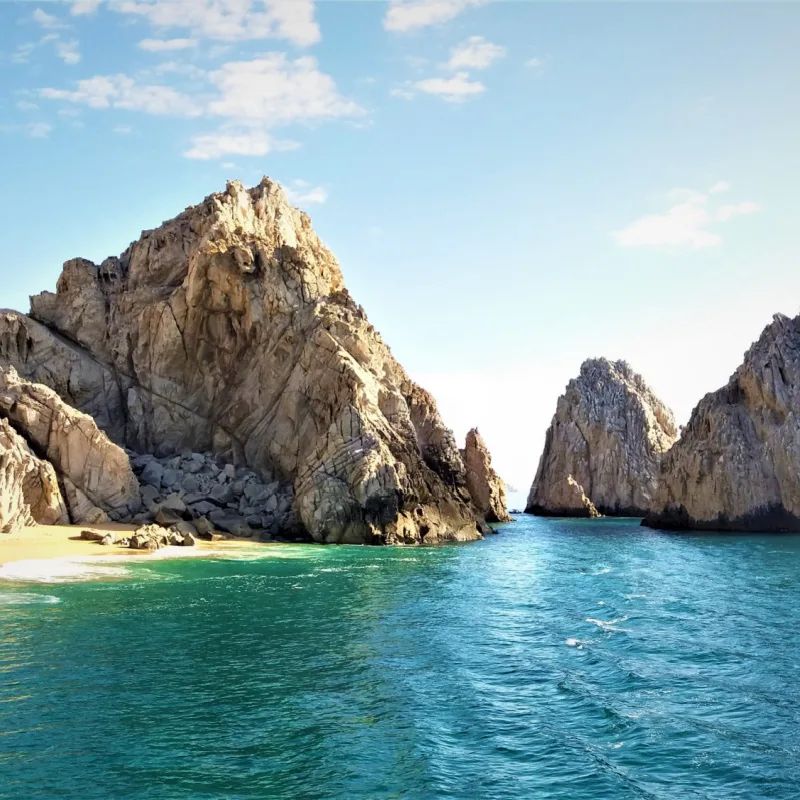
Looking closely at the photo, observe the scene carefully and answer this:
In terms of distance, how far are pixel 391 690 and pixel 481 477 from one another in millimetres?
85201

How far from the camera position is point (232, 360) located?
6756cm

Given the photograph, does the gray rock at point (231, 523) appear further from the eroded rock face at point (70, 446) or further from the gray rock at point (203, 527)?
the eroded rock face at point (70, 446)

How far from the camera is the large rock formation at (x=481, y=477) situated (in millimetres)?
103188

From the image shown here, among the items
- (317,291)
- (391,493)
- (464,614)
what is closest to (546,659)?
(464,614)

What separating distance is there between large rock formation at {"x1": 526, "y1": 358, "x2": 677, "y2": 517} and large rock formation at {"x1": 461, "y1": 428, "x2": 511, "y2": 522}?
17.6 metres

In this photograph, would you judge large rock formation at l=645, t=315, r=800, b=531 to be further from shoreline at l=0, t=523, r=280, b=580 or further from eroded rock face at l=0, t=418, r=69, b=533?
eroded rock face at l=0, t=418, r=69, b=533

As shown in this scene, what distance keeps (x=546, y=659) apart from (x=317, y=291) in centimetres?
5039

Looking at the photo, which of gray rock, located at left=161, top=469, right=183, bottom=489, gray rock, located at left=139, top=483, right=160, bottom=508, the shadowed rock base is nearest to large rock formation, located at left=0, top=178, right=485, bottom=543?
gray rock, located at left=161, top=469, right=183, bottom=489

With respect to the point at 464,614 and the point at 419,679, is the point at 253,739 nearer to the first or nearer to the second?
the point at 419,679

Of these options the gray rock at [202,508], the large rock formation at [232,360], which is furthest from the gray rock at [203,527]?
the large rock formation at [232,360]

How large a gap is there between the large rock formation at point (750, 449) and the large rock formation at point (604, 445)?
36708 millimetres

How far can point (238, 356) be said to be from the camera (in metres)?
67.7

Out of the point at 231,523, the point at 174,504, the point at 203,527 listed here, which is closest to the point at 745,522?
the point at 231,523

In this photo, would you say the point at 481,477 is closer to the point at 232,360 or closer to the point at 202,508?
the point at 232,360
